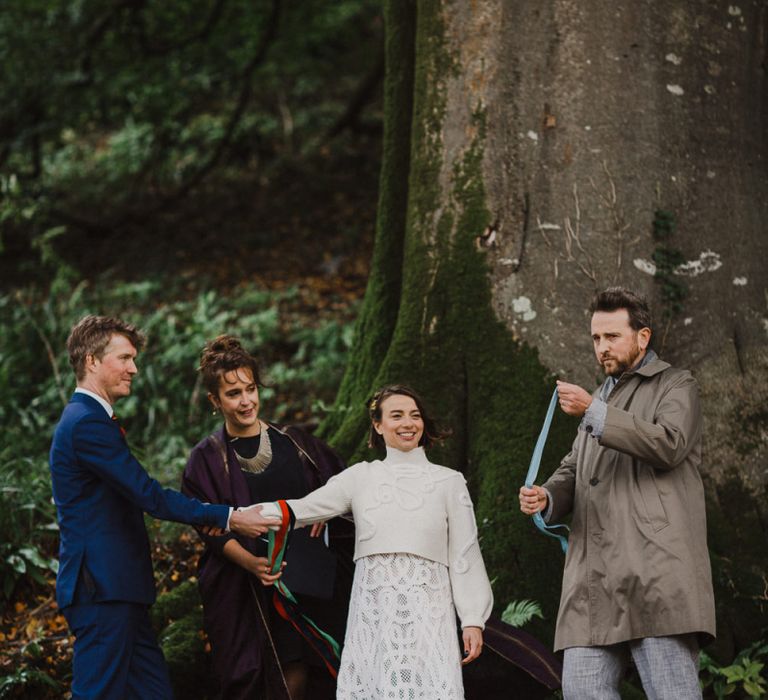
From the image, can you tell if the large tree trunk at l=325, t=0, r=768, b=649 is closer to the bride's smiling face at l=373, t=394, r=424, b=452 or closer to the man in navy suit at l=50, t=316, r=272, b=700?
the bride's smiling face at l=373, t=394, r=424, b=452

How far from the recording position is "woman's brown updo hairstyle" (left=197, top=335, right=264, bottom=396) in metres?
4.56

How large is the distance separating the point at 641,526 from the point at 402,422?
3.61ft

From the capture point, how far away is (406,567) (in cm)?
404

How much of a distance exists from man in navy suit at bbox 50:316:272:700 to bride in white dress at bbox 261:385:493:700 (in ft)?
1.59

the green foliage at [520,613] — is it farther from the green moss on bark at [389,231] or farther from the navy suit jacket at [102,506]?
the green moss on bark at [389,231]

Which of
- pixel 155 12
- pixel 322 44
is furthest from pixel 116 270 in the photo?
pixel 322 44

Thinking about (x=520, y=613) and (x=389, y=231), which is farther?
(x=389, y=231)

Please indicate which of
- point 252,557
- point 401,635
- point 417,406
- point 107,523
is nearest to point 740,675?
point 401,635

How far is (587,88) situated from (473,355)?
5.44ft

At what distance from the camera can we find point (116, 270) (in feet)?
41.3

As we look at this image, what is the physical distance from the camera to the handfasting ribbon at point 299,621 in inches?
172

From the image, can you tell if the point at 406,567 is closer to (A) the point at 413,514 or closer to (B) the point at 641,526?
(A) the point at 413,514

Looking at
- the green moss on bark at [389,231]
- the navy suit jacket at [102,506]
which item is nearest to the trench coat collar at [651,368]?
the navy suit jacket at [102,506]

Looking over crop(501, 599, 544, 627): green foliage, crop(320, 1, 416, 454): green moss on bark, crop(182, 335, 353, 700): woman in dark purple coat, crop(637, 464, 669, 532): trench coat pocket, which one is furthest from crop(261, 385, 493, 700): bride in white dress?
crop(320, 1, 416, 454): green moss on bark
